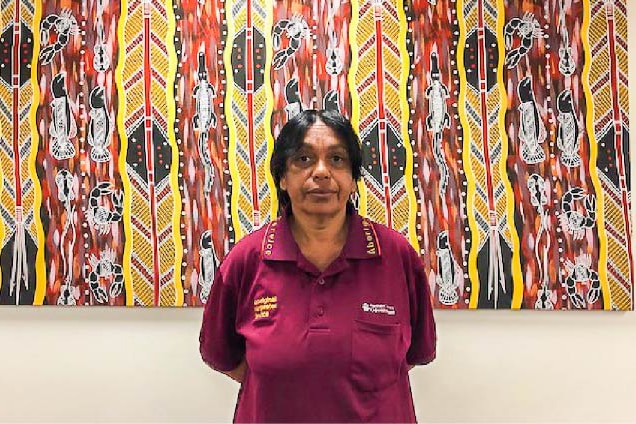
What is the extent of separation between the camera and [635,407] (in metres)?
2.11

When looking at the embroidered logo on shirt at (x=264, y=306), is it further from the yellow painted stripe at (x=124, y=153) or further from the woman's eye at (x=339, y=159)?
the yellow painted stripe at (x=124, y=153)

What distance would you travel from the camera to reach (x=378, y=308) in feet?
5.29

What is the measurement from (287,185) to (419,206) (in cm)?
59

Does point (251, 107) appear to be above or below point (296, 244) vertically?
above

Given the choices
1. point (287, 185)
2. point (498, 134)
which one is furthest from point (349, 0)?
point (287, 185)

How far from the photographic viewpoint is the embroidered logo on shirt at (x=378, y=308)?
1599mm

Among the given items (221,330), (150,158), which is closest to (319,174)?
(221,330)

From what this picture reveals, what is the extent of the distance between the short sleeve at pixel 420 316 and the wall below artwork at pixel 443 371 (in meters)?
0.33

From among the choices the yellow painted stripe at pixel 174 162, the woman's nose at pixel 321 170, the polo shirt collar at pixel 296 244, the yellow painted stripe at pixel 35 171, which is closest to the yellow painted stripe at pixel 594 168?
the polo shirt collar at pixel 296 244

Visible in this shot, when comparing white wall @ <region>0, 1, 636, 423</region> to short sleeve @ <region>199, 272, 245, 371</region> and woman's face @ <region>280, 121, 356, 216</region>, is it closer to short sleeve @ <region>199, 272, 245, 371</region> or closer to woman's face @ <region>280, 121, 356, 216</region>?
short sleeve @ <region>199, 272, 245, 371</region>

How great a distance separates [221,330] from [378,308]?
412 millimetres

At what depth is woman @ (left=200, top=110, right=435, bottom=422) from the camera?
1548 mm

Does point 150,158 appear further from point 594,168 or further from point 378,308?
point 594,168

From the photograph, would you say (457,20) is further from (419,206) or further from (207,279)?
(207,279)
